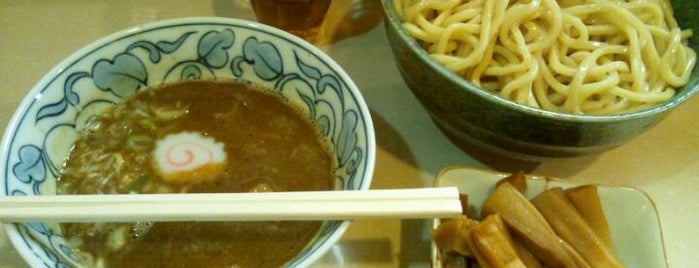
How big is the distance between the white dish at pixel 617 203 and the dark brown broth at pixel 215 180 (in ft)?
0.90

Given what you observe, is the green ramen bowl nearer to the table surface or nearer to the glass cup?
the table surface

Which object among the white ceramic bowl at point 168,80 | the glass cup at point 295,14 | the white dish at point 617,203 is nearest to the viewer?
the white ceramic bowl at point 168,80

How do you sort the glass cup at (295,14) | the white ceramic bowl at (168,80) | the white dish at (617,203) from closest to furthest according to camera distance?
the white ceramic bowl at (168,80)
the white dish at (617,203)
the glass cup at (295,14)

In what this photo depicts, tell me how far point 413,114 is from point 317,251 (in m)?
0.61

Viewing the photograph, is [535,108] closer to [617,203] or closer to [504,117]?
[504,117]

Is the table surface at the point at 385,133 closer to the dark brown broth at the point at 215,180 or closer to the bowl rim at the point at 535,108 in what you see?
the dark brown broth at the point at 215,180

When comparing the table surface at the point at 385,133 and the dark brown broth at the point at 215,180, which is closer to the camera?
the dark brown broth at the point at 215,180

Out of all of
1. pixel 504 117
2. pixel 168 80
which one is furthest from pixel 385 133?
pixel 168 80

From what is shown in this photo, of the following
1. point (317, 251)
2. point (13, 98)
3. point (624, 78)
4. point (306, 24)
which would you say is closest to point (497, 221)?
point (317, 251)

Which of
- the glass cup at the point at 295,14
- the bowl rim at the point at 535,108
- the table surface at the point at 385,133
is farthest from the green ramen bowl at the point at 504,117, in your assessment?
the glass cup at the point at 295,14

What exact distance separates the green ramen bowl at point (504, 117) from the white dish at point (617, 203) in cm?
6

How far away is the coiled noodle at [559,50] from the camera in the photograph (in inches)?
46.8

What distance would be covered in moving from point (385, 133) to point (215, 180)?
438 mm

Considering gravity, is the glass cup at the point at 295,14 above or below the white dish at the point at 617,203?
above
